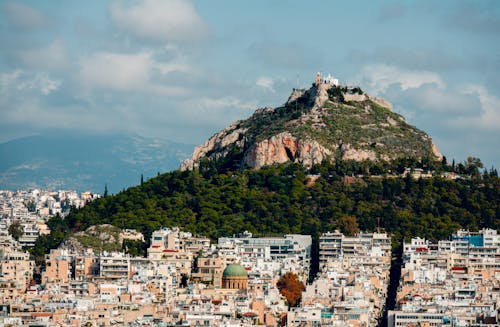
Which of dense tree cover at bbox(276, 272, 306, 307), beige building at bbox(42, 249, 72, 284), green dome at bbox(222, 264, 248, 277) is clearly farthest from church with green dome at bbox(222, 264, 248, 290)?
beige building at bbox(42, 249, 72, 284)

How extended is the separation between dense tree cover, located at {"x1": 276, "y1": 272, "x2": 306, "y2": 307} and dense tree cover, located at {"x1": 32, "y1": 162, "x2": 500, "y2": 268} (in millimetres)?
15469

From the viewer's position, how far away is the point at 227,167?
15112 centimetres

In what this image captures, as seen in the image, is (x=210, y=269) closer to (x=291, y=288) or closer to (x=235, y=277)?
(x=235, y=277)

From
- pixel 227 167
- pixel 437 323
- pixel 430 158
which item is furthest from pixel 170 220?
pixel 437 323

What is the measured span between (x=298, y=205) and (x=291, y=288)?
24006 millimetres

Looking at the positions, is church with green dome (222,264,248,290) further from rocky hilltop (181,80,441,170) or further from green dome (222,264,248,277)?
rocky hilltop (181,80,441,170)

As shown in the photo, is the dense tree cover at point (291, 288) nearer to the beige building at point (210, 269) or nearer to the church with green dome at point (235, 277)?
the church with green dome at point (235, 277)

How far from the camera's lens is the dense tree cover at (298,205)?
434 ft

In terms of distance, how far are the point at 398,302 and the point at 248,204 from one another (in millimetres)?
33816

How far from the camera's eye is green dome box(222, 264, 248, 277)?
374ft

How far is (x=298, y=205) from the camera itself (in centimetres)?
13688

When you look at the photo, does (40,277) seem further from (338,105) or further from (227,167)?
(338,105)

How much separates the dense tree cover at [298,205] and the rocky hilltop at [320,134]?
3.10m

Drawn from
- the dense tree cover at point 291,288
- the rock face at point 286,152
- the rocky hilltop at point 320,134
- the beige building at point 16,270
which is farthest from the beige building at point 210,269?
the rocky hilltop at point 320,134
